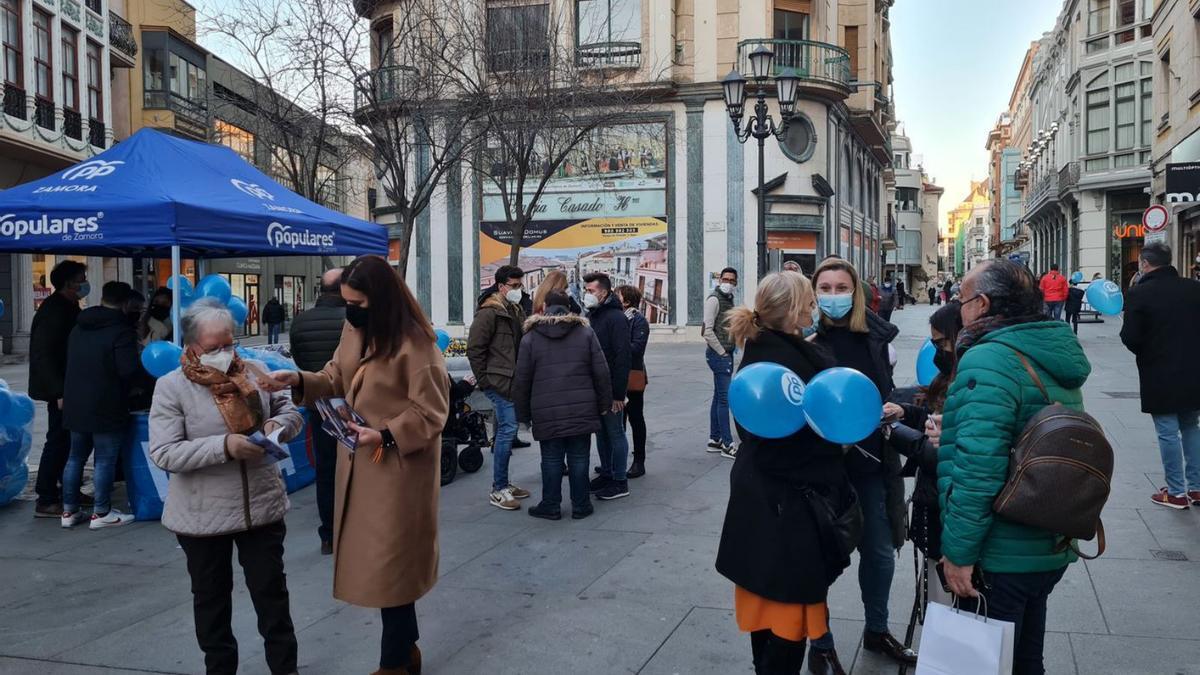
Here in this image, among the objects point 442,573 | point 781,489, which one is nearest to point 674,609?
point 442,573

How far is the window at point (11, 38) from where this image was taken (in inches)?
894

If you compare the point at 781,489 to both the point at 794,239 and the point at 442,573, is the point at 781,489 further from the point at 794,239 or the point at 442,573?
the point at 794,239

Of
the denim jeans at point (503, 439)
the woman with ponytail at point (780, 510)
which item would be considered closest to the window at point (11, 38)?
the denim jeans at point (503, 439)

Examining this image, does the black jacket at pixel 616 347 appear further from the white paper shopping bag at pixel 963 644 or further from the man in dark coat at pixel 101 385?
the white paper shopping bag at pixel 963 644

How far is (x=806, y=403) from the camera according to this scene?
3150 millimetres

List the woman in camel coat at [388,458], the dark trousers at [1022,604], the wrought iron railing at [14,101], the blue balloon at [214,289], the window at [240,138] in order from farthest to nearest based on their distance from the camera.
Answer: the wrought iron railing at [14,101] → the window at [240,138] → the blue balloon at [214,289] → the woman in camel coat at [388,458] → the dark trousers at [1022,604]

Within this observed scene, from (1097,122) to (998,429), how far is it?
38.5m

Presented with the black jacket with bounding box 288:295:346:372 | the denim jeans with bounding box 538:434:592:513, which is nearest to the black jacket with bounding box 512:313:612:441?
the denim jeans with bounding box 538:434:592:513

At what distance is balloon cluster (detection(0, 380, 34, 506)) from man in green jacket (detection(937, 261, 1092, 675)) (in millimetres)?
7188

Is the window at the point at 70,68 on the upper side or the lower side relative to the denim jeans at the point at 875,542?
upper

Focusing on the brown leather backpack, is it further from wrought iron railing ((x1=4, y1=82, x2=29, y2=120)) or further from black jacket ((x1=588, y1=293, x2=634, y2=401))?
wrought iron railing ((x1=4, y1=82, x2=29, y2=120))

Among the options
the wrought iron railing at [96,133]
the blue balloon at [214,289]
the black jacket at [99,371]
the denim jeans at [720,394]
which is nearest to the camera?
the black jacket at [99,371]

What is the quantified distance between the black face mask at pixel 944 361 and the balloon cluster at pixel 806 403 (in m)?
0.97

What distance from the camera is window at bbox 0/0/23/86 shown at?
22703 millimetres
